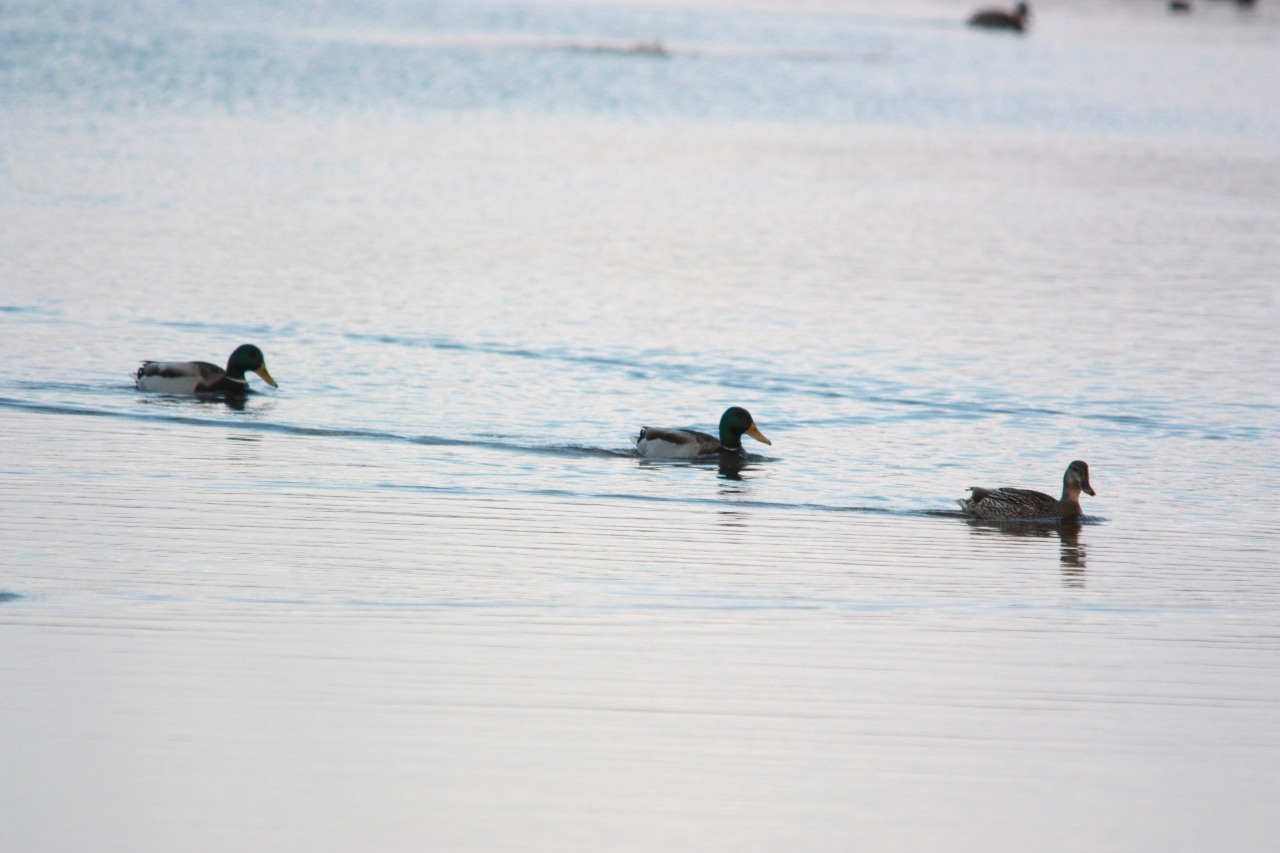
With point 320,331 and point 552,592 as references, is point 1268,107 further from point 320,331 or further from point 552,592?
point 552,592

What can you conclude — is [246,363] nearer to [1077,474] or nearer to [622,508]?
[622,508]

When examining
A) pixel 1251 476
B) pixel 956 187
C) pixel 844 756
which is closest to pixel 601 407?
pixel 1251 476

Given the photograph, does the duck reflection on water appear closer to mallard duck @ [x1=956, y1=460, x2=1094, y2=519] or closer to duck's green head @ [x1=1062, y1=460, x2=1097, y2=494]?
mallard duck @ [x1=956, y1=460, x2=1094, y2=519]

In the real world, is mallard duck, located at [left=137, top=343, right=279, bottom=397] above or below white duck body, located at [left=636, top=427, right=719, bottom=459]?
above

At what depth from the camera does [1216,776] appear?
857cm

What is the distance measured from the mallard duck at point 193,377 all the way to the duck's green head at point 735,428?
15.8 feet

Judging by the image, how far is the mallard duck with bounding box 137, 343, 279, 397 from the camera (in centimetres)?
1775

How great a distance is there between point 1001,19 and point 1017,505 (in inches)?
3548

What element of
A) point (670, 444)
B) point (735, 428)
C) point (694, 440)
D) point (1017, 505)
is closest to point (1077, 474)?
point (1017, 505)

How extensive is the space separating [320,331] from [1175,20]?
98836mm

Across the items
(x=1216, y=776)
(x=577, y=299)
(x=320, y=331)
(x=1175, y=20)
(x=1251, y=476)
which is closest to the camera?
(x=1216, y=776)

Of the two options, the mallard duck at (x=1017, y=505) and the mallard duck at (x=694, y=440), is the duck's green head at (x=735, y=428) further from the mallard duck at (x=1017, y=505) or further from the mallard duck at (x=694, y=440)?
the mallard duck at (x=1017, y=505)

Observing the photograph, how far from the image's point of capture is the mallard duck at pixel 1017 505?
14.0 meters

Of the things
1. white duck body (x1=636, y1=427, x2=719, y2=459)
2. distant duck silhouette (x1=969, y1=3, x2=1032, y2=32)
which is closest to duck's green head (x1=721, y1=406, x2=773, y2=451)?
white duck body (x1=636, y1=427, x2=719, y2=459)
